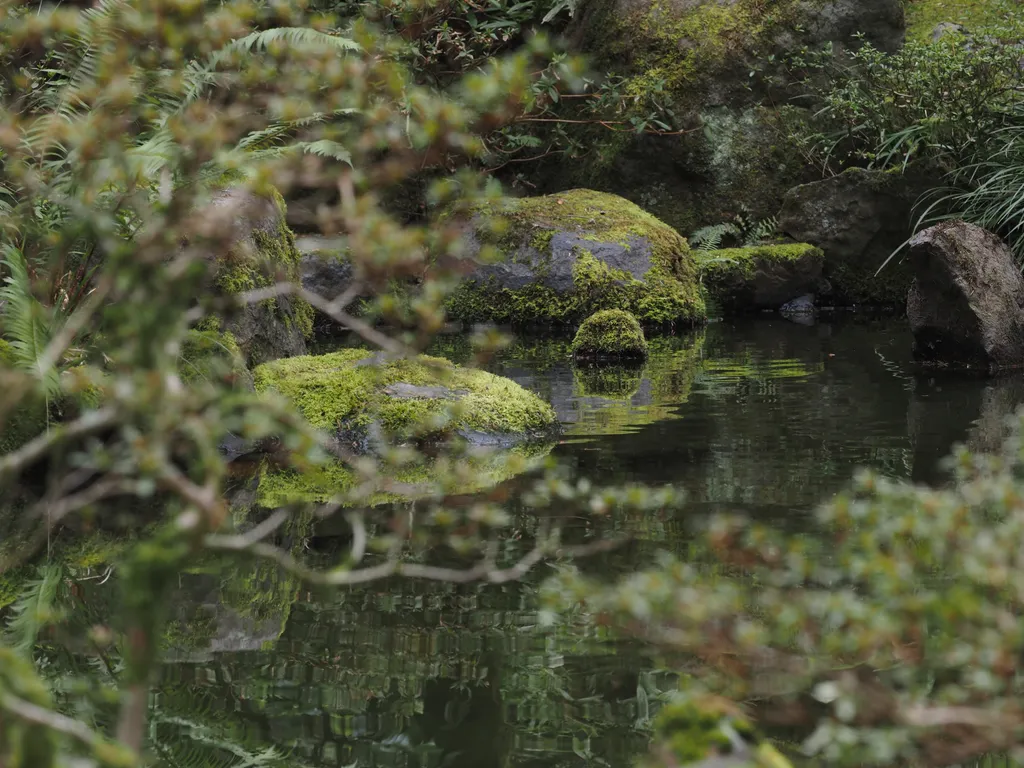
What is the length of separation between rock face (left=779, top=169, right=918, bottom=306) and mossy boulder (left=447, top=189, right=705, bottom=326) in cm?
167

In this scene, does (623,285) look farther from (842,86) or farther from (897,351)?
(842,86)

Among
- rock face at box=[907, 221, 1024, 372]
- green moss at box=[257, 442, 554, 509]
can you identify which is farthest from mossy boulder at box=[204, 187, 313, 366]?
rock face at box=[907, 221, 1024, 372]

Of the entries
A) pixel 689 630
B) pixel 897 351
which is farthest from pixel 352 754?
pixel 897 351

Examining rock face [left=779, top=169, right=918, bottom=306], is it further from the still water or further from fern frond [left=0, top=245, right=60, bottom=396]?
fern frond [left=0, top=245, right=60, bottom=396]

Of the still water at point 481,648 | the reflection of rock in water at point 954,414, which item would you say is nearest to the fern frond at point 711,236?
the reflection of rock in water at point 954,414

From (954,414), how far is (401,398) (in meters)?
3.40

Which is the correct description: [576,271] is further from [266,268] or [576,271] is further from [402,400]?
[402,400]

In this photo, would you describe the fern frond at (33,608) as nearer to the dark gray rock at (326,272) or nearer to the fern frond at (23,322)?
the fern frond at (23,322)

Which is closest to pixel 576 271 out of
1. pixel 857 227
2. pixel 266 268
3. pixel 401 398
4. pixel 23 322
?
pixel 857 227

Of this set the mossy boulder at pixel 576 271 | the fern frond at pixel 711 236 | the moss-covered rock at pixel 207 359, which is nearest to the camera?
the moss-covered rock at pixel 207 359

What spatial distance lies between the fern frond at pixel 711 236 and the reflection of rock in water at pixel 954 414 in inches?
214

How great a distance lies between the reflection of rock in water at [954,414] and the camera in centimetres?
604

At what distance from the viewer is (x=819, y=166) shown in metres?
14.5

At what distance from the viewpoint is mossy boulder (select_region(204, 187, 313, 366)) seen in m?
7.76
